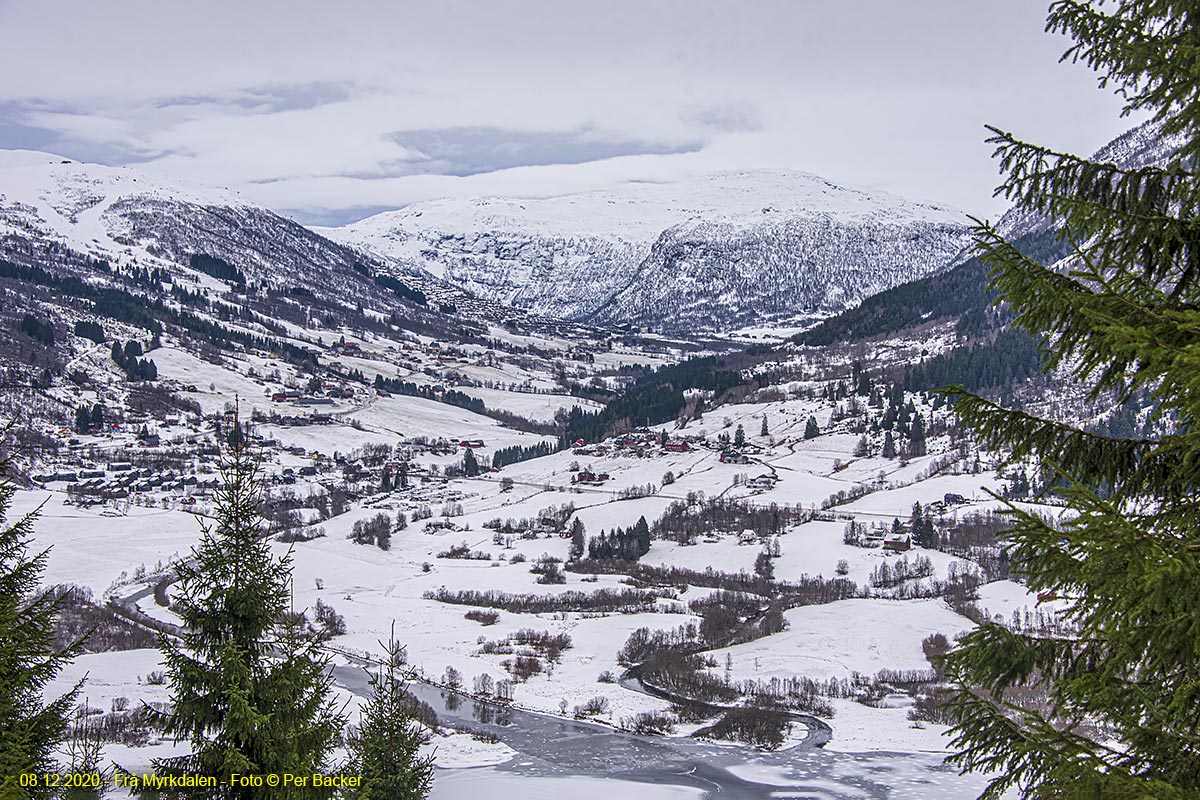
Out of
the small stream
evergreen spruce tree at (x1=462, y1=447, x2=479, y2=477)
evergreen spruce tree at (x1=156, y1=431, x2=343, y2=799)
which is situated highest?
evergreen spruce tree at (x1=156, y1=431, x2=343, y2=799)

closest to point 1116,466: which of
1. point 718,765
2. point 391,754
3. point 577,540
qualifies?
point 391,754

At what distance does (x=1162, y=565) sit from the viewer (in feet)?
19.1

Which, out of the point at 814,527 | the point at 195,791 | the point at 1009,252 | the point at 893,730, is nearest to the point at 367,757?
the point at 195,791

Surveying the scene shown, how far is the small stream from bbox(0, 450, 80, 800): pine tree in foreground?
3703 cm

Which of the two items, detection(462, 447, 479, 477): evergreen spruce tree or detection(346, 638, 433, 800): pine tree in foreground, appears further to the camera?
detection(462, 447, 479, 477): evergreen spruce tree

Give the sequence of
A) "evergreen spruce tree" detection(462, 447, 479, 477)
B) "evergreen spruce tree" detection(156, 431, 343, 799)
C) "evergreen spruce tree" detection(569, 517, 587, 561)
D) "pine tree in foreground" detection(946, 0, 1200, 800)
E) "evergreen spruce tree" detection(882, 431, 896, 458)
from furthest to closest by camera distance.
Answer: "evergreen spruce tree" detection(462, 447, 479, 477) < "evergreen spruce tree" detection(882, 431, 896, 458) < "evergreen spruce tree" detection(569, 517, 587, 561) < "evergreen spruce tree" detection(156, 431, 343, 799) < "pine tree in foreground" detection(946, 0, 1200, 800)

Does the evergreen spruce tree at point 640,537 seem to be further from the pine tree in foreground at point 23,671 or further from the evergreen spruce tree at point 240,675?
the pine tree in foreground at point 23,671

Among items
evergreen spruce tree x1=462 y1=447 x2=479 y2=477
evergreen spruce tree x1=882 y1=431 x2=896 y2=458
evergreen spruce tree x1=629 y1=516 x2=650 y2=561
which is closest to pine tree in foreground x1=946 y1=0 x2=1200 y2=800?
evergreen spruce tree x1=629 y1=516 x2=650 y2=561

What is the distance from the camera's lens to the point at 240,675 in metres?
13.2

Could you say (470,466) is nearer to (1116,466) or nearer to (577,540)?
(577,540)

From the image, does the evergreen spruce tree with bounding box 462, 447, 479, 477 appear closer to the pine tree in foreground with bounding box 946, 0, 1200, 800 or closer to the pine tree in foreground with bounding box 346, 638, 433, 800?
the pine tree in foreground with bounding box 346, 638, 433, 800

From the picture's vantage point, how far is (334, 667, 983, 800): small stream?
148ft

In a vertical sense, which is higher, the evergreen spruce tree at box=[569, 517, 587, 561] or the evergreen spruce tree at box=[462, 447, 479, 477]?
the evergreen spruce tree at box=[462, 447, 479, 477]

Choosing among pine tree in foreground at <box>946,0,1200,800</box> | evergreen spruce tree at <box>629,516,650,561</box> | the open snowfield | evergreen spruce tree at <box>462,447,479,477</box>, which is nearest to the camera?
pine tree in foreground at <box>946,0,1200,800</box>
